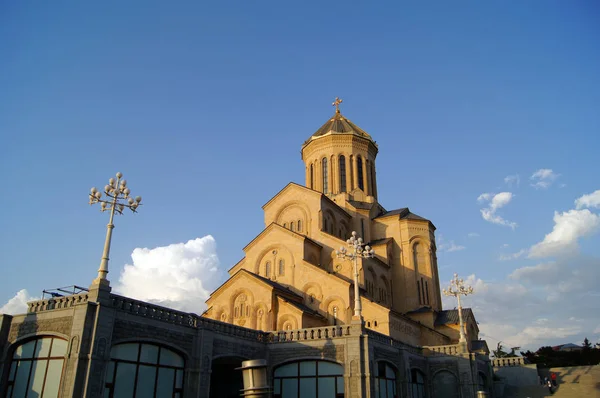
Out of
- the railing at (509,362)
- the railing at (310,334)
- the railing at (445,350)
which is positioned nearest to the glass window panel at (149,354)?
the railing at (310,334)

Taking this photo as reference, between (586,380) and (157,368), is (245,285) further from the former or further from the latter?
(586,380)

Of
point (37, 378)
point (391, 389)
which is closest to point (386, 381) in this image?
point (391, 389)

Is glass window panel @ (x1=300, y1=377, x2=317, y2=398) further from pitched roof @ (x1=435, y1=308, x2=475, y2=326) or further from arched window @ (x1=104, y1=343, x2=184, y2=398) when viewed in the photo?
pitched roof @ (x1=435, y1=308, x2=475, y2=326)

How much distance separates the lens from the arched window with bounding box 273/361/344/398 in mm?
22562

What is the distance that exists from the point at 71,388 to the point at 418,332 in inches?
1163

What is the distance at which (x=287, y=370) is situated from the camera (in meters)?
23.8

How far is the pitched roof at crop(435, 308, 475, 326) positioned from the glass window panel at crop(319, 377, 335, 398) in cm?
2160

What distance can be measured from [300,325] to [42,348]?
52.5 feet

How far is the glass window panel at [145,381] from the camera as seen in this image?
59.1ft

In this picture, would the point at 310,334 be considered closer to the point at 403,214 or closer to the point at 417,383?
the point at 417,383

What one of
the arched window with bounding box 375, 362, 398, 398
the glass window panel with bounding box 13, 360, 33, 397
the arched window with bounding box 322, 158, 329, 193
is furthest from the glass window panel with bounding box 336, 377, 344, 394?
the arched window with bounding box 322, 158, 329, 193

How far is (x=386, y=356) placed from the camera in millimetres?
24344

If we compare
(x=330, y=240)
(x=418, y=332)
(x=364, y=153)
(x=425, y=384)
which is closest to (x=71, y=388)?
(x=425, y=384)

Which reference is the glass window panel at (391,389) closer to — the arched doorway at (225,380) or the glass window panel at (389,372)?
the glass window panel at (389,372)
